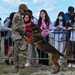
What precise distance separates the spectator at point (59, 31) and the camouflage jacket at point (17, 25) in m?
1.28

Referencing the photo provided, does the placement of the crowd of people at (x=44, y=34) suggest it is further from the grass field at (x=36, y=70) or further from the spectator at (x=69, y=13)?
the grass field at (x=36, y=70)

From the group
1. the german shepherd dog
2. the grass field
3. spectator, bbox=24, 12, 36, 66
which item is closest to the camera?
the german shepherd dog

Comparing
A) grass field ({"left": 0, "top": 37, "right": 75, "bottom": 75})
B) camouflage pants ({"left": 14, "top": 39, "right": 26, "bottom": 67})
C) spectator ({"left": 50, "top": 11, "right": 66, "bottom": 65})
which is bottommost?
grass field ({"left": 0, "top": 37, "right": 75, "bottom": 75})

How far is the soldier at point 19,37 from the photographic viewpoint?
9.37 m

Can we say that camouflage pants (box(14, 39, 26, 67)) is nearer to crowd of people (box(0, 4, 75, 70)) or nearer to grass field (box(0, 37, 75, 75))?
crowd of people (box(0, 4, 75, 70))

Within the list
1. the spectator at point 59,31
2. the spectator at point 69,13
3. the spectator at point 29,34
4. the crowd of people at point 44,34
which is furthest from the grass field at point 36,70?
the spectator at point 69,13

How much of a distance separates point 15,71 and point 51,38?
1.95 metres

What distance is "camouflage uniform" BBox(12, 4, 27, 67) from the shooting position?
9359 mm

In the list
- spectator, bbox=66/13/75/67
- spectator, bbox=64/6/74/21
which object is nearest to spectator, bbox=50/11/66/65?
spectator, bbox=66/13/75/67

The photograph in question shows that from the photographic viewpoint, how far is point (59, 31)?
10.4 metres

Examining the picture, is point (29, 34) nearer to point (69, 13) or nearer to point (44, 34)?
point (44, 34)

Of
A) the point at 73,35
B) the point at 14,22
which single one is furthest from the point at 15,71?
the point at 73,35

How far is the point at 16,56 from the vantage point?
31.5ft

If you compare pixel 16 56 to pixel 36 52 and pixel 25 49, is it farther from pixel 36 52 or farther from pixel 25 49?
pixel 36 52
